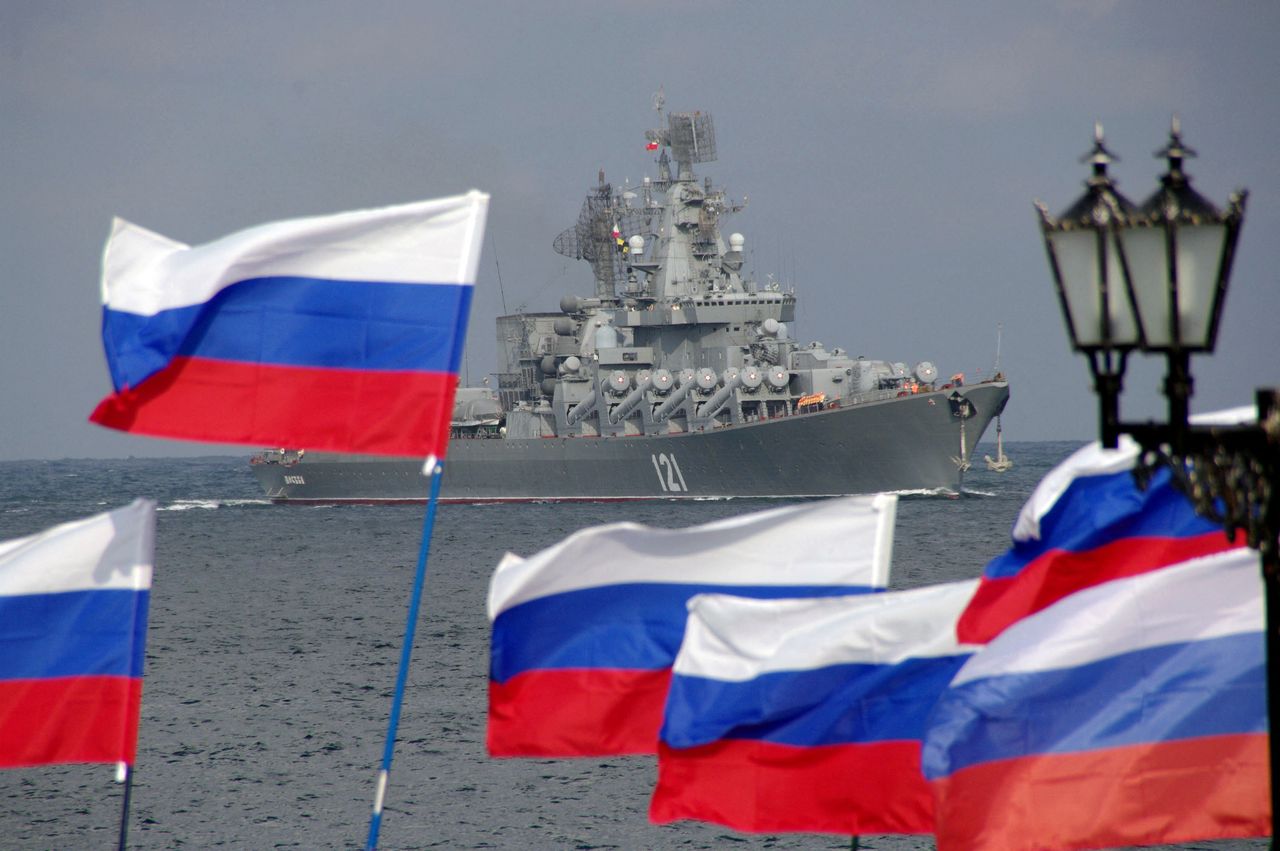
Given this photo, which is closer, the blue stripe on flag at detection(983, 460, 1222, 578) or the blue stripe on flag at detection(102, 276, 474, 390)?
the blue stripe on flag at detection(983, 460, 1222, 578)

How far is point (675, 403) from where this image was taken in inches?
1928

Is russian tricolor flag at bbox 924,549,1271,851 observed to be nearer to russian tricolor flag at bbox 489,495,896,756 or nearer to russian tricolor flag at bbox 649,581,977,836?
russian tricolor flag at bbox 649,581,977,836

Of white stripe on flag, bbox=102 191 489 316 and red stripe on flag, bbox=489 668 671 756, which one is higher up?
white stripe on flag, bbox=102 191 489 316

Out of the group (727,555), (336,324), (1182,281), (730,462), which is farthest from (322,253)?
(730,462)

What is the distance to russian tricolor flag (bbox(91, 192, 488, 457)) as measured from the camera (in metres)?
5.94

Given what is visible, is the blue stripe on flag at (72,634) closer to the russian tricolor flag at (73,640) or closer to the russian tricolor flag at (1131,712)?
the russian tricolor flag at (73,640)

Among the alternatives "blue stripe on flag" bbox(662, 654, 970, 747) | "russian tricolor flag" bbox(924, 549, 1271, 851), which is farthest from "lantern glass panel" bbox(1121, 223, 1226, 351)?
"blue stripe on flag" bbox(662, 654, 970, 747)

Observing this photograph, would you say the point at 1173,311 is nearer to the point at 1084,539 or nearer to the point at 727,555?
the point at 1084,539

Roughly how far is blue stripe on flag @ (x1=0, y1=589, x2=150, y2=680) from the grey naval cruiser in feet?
129

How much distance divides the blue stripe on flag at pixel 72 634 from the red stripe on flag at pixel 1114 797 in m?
3.39

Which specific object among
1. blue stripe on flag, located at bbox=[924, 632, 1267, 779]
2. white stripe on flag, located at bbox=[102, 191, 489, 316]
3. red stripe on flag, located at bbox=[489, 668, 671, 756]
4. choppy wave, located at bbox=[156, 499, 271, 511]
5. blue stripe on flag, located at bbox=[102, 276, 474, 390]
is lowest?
choppy wave, located at bbox=[156, 499, 271, 511]

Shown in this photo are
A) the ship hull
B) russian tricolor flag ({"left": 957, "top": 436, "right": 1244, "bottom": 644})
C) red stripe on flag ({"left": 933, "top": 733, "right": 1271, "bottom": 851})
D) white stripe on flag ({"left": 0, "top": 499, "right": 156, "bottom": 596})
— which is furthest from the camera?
the ship hull

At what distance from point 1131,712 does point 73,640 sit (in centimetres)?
417

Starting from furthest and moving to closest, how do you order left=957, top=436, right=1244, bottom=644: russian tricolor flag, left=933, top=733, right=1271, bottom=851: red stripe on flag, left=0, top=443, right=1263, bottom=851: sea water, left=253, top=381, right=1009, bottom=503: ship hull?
1. left=253, top=381, right=1009, bottom=503: ship hull
2. left=0, top=443, right=1263, bottom=851: sea water
3. left=957, top=436, right=1244, bottom=644: russian tricolor flag
4. left=933, top=733, right=1271, bottom=851: red stripe on flag
